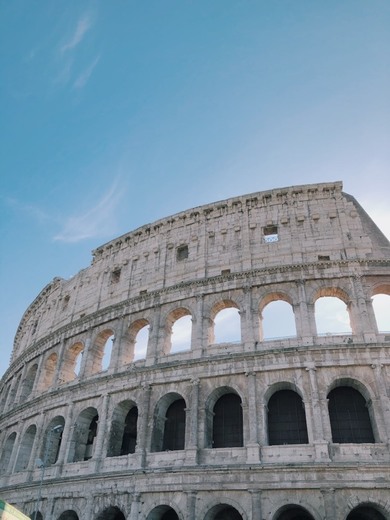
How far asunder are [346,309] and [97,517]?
44.6 ft

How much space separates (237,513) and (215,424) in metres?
3.31

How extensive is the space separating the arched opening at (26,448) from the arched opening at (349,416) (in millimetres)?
16265

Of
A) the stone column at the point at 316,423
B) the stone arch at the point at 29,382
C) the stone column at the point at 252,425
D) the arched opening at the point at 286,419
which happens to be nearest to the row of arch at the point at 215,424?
the arched opening at the point at 286,419

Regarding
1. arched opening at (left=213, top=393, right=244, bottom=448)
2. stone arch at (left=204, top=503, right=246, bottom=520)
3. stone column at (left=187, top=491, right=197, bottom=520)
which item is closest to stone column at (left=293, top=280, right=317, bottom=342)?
arched opening at (left=213, top=393, right=244, bottom=448)

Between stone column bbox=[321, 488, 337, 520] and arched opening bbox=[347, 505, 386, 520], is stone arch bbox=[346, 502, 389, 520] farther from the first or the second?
stone column bbox=[321, 488, 337, 520]

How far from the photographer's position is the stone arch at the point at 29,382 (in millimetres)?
27562

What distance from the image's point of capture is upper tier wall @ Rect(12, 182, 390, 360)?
20.7 metres

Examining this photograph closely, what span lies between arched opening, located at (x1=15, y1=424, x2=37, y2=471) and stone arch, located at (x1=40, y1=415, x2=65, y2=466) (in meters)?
1.93

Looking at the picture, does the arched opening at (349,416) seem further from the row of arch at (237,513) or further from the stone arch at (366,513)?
the row of arch at (237,513)

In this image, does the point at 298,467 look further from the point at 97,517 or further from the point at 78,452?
the point at 78,452

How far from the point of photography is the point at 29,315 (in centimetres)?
3434

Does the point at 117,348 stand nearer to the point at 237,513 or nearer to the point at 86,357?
the point at 86,357

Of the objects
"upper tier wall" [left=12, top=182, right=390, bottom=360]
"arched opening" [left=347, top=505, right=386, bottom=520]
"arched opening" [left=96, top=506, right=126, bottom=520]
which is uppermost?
"upper tier wall" [left=12, top=182, right=390, bottom=360]

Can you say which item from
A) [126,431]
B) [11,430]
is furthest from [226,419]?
[11,430]
